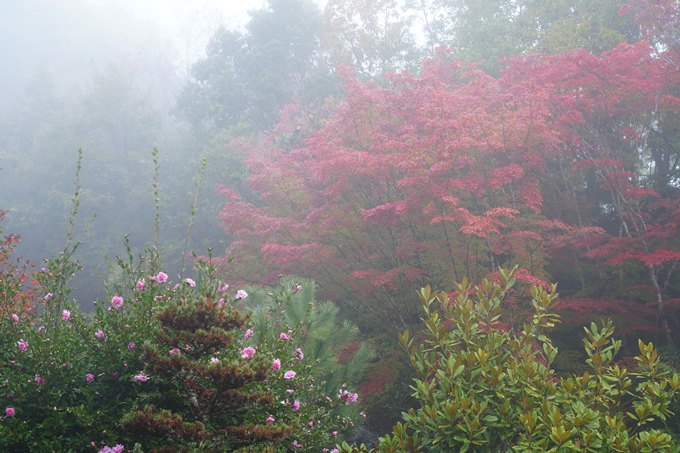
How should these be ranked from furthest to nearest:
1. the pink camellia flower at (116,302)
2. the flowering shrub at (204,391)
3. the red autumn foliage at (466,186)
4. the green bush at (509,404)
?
the red autumn foliage at (466,186)
the pink camellia flower at (116,302)
the flowering shrub at (204,391)
the green bush at (509,404)

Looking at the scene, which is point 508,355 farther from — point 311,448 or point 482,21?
point 482,21

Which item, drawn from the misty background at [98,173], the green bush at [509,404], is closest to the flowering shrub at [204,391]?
the green bush at [509,404]

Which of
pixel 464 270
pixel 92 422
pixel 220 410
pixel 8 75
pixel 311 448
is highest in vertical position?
pixel 8 75

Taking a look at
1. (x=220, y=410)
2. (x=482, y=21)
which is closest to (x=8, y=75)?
(x=482, y=21)

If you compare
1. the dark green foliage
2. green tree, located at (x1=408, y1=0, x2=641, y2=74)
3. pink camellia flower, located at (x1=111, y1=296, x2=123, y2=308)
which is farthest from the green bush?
the dark green foliage

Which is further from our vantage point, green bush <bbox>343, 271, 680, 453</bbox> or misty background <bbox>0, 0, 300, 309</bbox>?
misty background <bbox>0, 0, 300, 309</bbox>

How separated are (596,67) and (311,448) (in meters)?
6.41

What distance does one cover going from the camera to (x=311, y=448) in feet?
8.35

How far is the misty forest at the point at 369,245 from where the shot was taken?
6.90ft

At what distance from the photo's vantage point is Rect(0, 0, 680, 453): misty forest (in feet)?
6.90

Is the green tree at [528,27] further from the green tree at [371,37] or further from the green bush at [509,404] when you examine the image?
the green bush at [509,404]

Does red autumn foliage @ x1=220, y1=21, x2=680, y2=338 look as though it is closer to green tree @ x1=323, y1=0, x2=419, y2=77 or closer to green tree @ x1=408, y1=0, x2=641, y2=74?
green tree @ x1=408, y1=0, x2=641, y2=74

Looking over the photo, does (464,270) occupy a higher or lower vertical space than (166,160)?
lower

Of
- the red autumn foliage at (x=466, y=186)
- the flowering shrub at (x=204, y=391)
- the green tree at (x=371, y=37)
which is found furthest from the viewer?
the green tree at (x=371, y=37)
